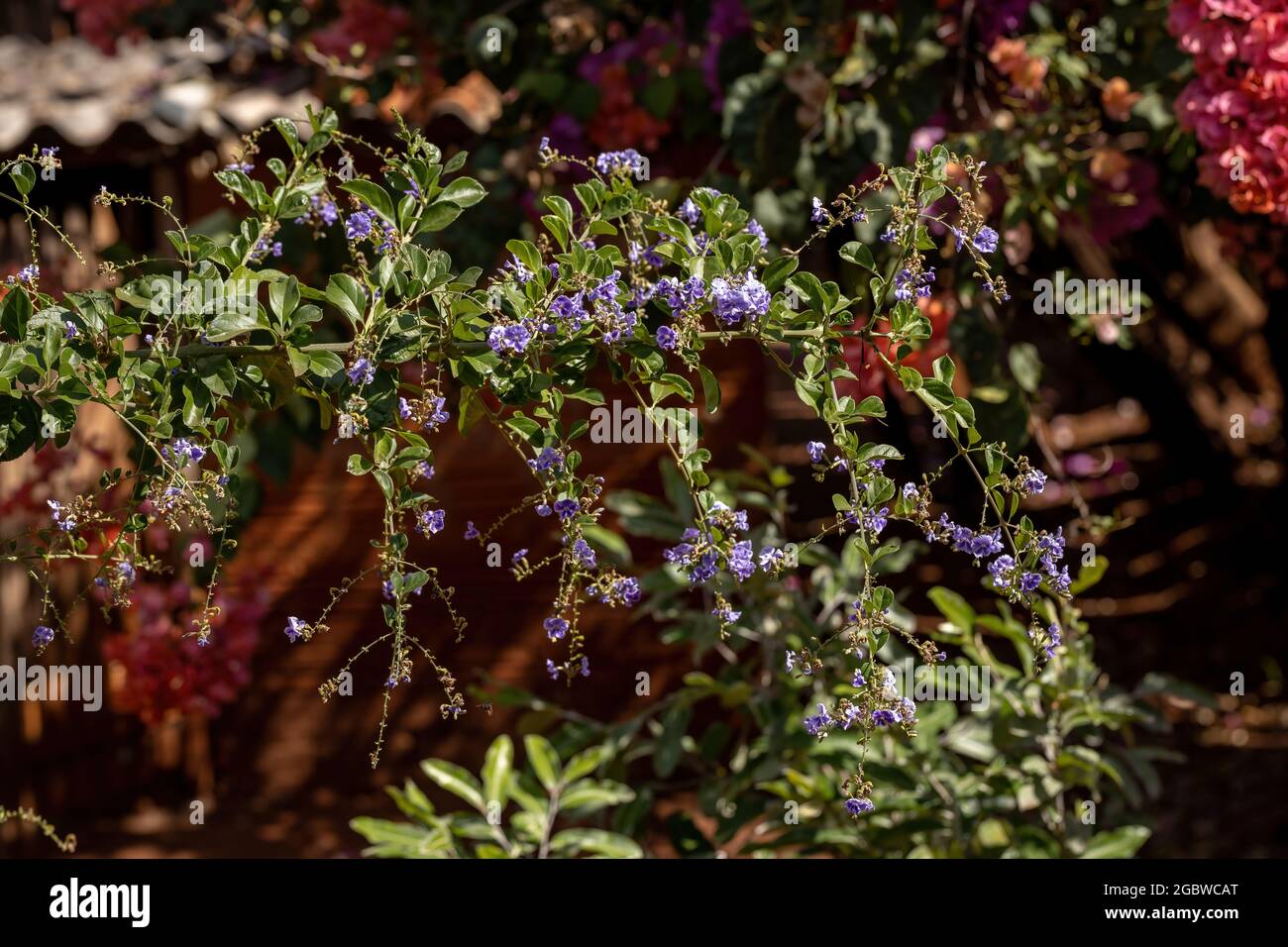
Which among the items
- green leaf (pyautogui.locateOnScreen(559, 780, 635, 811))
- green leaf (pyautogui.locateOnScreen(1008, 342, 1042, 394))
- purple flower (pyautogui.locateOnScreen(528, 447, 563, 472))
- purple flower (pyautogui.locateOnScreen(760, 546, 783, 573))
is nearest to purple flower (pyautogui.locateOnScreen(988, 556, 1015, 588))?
purple flower (pyautogui.locateOnScreen(760, 546, 783, 573))

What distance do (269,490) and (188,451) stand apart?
304cm

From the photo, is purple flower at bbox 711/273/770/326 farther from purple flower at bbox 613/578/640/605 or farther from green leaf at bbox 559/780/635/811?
green leaf at bbox 559/780/635/811

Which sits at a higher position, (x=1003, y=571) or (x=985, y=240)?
(x=985, y=240)

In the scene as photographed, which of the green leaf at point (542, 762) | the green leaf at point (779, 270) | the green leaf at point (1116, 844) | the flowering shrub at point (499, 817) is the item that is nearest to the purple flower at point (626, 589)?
the green leaf at point (779, 270)

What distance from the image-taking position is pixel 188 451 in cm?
155

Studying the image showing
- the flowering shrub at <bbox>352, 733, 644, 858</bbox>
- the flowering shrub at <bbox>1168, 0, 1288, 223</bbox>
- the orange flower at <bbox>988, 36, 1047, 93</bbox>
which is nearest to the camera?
the flowering shrub at <bbox>1168, 0, 1288, 223</bbox>

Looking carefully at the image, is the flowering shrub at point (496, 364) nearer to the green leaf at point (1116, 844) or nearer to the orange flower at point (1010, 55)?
the green leaf at point (1116, 844)

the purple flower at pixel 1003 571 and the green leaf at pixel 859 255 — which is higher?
the green leaf at pixel 859 255

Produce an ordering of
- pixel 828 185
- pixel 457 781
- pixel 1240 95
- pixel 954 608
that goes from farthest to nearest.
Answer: pixel 828 185
pixel 954 608
pixel 457 781
pixel 1240 95

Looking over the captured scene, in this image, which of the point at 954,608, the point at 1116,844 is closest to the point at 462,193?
the point at 954,608

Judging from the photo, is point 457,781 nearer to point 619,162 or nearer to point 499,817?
point 499,817

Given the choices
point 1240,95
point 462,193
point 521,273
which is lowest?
point 521,273
